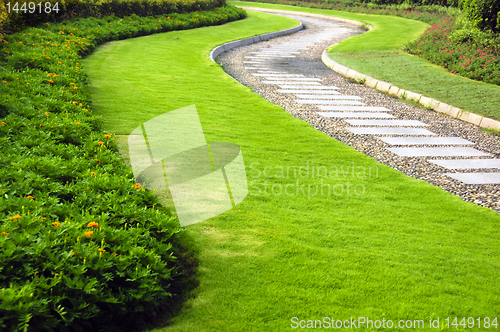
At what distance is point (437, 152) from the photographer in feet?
20.2

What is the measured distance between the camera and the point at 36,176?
11.5 ft

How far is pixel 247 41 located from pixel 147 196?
47.6ft

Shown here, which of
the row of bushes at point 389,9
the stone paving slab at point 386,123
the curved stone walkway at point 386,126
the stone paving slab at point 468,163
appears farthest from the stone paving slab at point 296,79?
the row of bushes at point 389,9

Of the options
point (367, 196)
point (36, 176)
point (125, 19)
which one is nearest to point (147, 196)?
point (36, 176)

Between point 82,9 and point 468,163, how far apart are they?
13710 millimetres

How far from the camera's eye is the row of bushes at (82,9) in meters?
10.9

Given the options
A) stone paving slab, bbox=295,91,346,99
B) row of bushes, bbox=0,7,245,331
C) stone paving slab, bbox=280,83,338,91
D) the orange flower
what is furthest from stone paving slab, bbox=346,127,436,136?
the orange flower

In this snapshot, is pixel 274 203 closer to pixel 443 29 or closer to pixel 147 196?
pixel 147 196

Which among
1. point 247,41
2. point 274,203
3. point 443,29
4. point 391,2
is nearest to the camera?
point 274,203

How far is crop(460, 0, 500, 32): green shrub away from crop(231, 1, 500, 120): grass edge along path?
178 cm

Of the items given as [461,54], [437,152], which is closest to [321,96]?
[437,152]

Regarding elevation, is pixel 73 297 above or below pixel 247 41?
below

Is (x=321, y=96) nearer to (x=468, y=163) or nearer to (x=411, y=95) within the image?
(x=411, y=95)

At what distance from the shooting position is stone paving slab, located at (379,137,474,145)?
6539 millimetres
